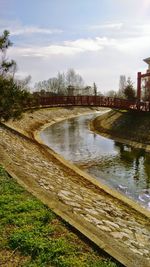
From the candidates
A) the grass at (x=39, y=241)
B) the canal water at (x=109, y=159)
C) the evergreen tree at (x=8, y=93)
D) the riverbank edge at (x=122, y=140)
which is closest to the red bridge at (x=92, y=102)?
the riverbank edge at (x=122, y=140)

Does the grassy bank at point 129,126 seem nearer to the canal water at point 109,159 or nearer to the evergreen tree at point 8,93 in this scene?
the canal water at point 109,159

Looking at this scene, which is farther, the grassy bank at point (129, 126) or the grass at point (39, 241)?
the grassy bank at point (129, 126)

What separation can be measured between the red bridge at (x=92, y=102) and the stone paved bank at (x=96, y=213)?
2079 centimetres

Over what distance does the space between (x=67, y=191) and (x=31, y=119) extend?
27.7 meters

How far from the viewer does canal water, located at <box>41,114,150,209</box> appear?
15375mm

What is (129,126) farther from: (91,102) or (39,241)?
(39,241)

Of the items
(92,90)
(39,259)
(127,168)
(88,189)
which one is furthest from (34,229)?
(92,90)

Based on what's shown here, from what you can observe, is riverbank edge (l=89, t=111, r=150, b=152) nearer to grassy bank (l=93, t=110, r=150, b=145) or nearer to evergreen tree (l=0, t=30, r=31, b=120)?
grassy bank (l=93, t=110, r=150, b=145)

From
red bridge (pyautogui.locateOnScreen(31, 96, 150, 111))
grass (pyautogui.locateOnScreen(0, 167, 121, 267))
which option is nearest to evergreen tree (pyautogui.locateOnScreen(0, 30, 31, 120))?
grass (pyautogui.locateOnScreen(0, 167, 121, 267))

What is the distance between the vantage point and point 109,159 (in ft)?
70.8

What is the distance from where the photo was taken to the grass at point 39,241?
5.70 m

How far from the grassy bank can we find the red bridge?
37.1 inches

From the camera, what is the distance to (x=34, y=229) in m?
6.72

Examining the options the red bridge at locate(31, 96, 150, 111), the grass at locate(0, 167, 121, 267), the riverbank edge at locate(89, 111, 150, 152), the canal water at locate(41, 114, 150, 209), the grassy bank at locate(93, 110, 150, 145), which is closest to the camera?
the grass at locate(0, 167, 121, 267)
